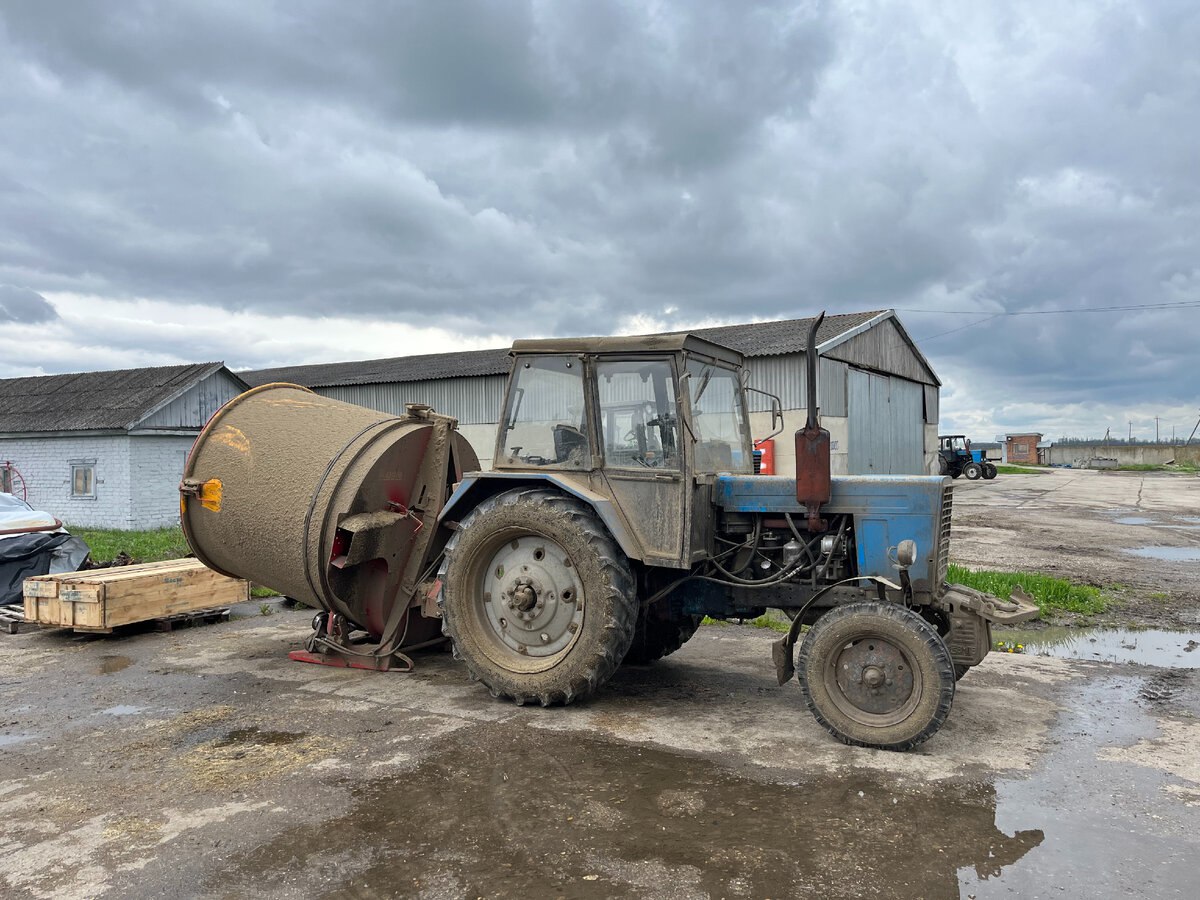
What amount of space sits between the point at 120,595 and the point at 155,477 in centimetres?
1196

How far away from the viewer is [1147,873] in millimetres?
3426

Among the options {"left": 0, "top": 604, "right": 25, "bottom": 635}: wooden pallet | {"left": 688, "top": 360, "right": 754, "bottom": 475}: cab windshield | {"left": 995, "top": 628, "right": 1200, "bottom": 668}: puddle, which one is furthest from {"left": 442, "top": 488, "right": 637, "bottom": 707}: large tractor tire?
{"left": 0, "top": 604, "right": 25, "bottom": 635}: wooden pallet

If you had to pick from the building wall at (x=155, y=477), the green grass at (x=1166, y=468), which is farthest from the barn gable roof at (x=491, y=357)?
the green grass at (x=1166, y=468)

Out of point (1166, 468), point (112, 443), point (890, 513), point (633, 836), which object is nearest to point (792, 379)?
point (112, 443)

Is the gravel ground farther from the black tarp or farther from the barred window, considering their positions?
the barred window

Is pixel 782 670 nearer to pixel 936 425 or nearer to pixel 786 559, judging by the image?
pixel 786 559

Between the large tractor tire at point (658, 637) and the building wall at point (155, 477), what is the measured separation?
14850 mm

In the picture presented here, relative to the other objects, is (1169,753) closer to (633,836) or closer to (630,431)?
(633,836)

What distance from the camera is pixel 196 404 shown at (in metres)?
20.2

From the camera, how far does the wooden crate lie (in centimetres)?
784

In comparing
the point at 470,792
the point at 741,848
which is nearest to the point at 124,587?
the point at 470,792

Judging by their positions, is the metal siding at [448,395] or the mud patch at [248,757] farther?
the metal siding at [448,395]

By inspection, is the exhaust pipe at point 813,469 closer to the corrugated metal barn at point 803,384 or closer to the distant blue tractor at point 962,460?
the corrugated metal barn at point 803,384

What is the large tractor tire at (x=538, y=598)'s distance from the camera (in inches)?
214
